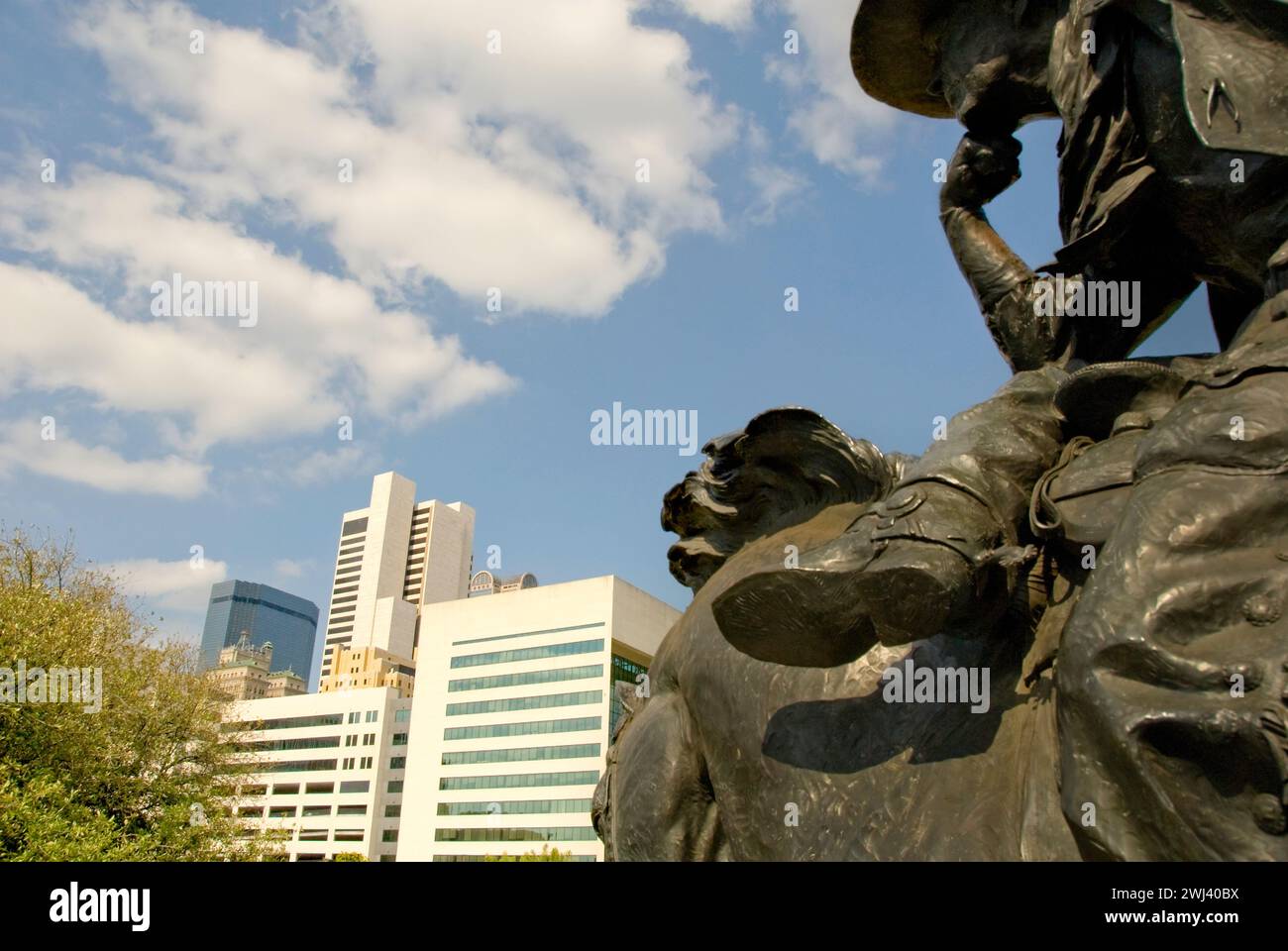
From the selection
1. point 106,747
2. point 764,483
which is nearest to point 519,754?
point 106,747

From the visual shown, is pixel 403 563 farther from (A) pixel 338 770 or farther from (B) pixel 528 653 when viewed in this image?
(B) pixel 528 653

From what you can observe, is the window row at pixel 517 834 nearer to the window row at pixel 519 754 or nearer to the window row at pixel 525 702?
the window row at pixel 519 754

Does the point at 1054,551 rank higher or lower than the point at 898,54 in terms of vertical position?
lower

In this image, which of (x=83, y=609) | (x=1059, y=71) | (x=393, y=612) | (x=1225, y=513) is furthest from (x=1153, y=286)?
(x=393, y=612)

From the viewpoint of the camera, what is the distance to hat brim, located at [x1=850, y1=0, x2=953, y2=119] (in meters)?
2.93

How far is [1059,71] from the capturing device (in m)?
2.43

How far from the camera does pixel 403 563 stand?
120062mm

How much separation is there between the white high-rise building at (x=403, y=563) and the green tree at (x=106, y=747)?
93.0m

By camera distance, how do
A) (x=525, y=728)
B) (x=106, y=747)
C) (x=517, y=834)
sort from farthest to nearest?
(x=525, y=728), (x=517, y=834), (x=106, y=747)

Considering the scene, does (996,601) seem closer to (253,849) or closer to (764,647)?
(764,647)

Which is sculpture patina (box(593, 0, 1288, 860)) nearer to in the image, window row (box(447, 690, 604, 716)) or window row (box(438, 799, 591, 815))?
window row (box(438, 799, 591, 815))

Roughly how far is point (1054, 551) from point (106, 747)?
2079 centimetres

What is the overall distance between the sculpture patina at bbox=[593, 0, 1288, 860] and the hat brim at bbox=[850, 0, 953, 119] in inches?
0.5

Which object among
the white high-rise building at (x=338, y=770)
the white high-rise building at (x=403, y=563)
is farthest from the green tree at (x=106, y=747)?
the white high-rise building at (x=403, y=563)
